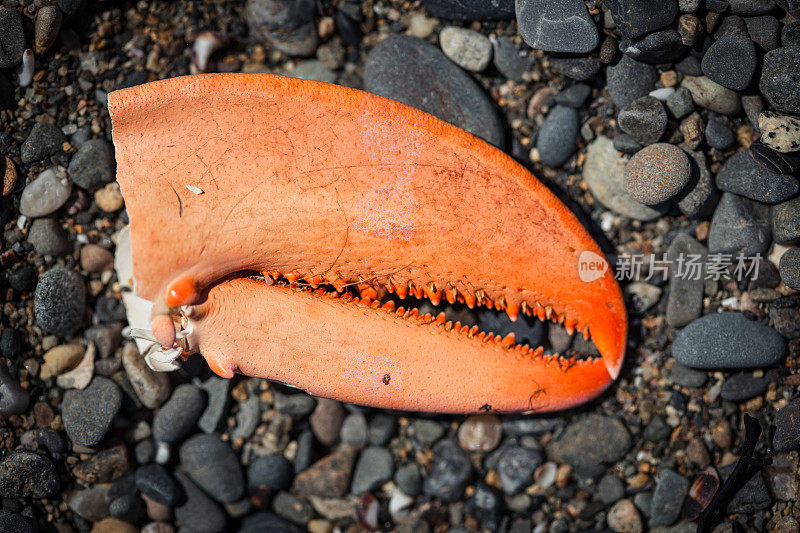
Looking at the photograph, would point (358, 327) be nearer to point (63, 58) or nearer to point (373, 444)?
point (373, 444)

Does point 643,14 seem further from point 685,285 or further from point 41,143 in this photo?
point 41,143

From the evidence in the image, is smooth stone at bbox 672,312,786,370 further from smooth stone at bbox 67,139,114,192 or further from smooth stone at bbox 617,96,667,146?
smooth stone at bbox 67,139,114,192

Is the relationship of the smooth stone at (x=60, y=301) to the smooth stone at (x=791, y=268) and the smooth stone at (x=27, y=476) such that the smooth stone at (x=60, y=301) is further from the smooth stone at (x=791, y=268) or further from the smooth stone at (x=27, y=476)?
the smooth stone at (x=791, y=268)


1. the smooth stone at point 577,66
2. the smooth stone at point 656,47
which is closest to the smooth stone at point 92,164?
the smooth stone at point 577,66

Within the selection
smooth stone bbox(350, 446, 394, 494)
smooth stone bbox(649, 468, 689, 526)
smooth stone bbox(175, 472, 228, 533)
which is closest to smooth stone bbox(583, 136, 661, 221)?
smooth stone bbox(649, 468, 689, 526)

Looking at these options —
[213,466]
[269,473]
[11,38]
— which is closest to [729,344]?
[269,473]

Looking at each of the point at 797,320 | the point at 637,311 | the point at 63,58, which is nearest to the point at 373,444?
the point at 637,311
